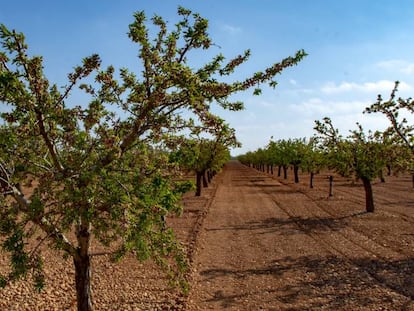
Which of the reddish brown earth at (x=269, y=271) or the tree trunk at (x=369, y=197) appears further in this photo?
the tree trunk at (x=369, y=197)

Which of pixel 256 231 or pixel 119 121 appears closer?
pixel 119 121

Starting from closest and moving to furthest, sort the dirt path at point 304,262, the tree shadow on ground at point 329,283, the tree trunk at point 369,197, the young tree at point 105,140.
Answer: the young tree at point 105,140, the tree shadow on ground at point 329,283, the dirt path at point 304,262, the tree trunk at point 369,197

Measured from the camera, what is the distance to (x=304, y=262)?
15492 mm

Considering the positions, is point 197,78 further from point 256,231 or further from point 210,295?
point 256,231

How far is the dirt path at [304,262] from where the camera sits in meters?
11.7

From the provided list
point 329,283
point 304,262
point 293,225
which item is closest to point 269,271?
point 304,262

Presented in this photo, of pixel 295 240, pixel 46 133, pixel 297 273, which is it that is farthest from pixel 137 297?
pixel 295 240

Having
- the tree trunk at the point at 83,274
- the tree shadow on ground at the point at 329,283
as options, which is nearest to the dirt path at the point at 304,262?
the tree shadow on ground at the point at 329,283

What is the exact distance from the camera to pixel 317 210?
2855 cm

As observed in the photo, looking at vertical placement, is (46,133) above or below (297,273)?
above

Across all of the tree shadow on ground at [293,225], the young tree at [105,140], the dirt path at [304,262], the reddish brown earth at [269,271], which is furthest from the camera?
the tree shadow on ground at [293,225]

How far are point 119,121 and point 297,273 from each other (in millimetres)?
9597

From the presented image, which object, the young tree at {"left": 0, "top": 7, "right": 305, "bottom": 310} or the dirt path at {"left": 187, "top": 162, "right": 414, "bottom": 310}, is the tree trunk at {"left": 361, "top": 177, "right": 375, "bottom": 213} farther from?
the young tree at {"left": 0, "top": 7, "right": 305, "bottom": 310}

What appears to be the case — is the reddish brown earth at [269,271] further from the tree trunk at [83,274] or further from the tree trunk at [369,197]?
the tree trunk at [83,274]
